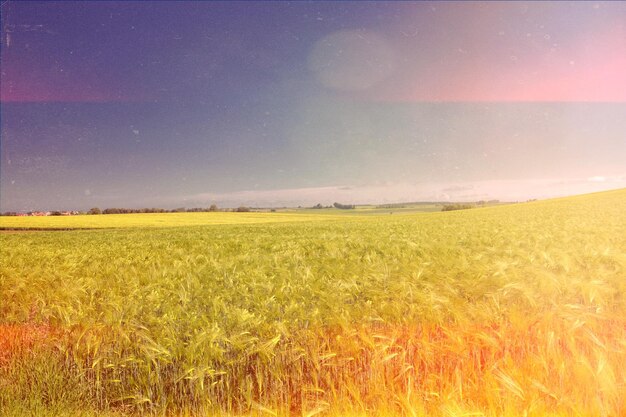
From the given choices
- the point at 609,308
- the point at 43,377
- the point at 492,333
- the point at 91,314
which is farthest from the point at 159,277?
the point at 609,308

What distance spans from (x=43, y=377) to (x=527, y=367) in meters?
4.76

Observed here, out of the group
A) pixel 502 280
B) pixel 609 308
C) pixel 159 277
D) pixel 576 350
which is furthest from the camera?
pixel 159 277

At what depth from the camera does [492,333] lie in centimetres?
484

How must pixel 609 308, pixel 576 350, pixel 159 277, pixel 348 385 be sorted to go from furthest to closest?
pixel 159 277 < pixel 609 308 < pixel 576 350 < pixel 348 385

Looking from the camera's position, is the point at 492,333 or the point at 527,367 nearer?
the point at 527,367

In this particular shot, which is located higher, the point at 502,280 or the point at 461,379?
the point at 502,280

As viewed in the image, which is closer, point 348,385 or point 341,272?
point 348,385

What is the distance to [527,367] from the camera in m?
4.05

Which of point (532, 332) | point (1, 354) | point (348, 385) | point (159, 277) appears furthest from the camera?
point (159, 277)

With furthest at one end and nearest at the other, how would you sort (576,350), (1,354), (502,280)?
(502,280) < (1,354) < (576,350)

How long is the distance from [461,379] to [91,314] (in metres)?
4.74

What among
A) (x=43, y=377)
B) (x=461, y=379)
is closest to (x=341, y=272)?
(x=461, y=379)

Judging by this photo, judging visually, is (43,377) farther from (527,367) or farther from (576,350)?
(576,350)

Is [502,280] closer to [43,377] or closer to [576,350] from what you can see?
[576,350]
